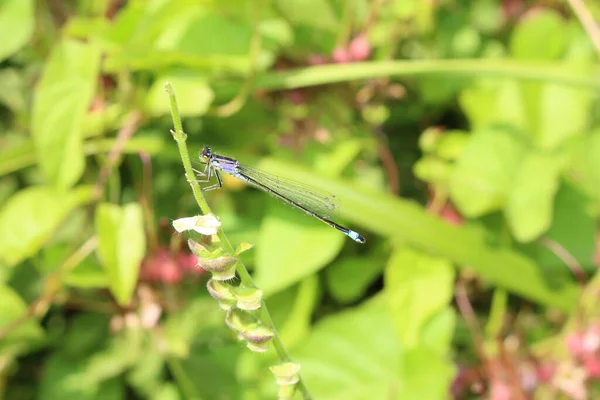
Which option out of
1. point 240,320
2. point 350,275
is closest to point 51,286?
point 350,275

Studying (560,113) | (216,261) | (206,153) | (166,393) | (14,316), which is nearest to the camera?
(216,261)

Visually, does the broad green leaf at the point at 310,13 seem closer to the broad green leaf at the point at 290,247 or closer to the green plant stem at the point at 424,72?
the green plant stem at the point at 424,72

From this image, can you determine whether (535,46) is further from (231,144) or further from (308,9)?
(231,144)

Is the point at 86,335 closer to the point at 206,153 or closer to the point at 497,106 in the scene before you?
the point at 206,153

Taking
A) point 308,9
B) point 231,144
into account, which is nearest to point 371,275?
point 231,144

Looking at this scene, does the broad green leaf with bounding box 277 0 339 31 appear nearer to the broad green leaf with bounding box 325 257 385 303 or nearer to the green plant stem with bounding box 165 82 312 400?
the broad green leaf with bounding box 325 257 385 303
